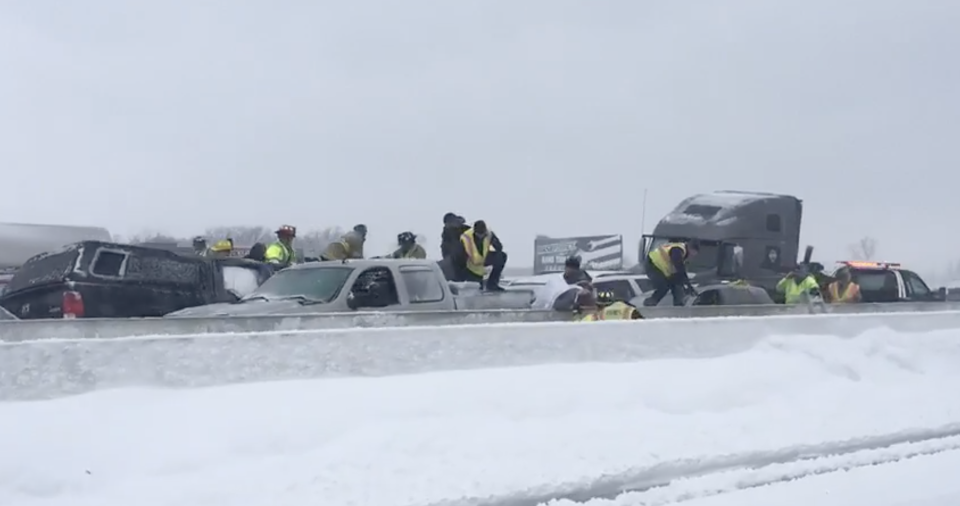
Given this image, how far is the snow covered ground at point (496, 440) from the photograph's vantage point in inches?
235

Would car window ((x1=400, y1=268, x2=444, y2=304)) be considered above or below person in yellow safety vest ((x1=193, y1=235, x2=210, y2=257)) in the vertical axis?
below

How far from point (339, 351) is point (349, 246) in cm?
711

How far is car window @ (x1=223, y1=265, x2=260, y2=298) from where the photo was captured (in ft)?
48.9

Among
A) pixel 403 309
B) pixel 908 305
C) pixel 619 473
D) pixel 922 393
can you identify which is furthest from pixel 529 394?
pixel 908 305

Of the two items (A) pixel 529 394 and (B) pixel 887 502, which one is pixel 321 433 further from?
(B) pixel 887 502

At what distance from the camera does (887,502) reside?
23.8 feet

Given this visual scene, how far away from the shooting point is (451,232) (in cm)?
1488

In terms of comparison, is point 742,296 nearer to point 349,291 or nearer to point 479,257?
point 479,257

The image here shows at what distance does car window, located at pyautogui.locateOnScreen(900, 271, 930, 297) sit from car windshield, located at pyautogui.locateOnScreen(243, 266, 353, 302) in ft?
47.4

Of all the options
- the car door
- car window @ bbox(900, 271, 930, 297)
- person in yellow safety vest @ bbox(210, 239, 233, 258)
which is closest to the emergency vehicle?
car window @ bbox(900, 271, 930, 297)

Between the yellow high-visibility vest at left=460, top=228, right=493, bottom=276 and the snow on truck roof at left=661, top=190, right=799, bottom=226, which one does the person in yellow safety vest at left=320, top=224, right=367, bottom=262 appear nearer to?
the yellow high-visibility vest at left=460, top=228, right=493, bottom=276

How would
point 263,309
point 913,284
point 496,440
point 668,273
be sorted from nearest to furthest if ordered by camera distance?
point 496,440 < point 263,309 < point 668,273 < point 913,284

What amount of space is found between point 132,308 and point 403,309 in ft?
13.7

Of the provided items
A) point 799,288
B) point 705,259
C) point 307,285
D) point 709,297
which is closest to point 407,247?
point 307,285
